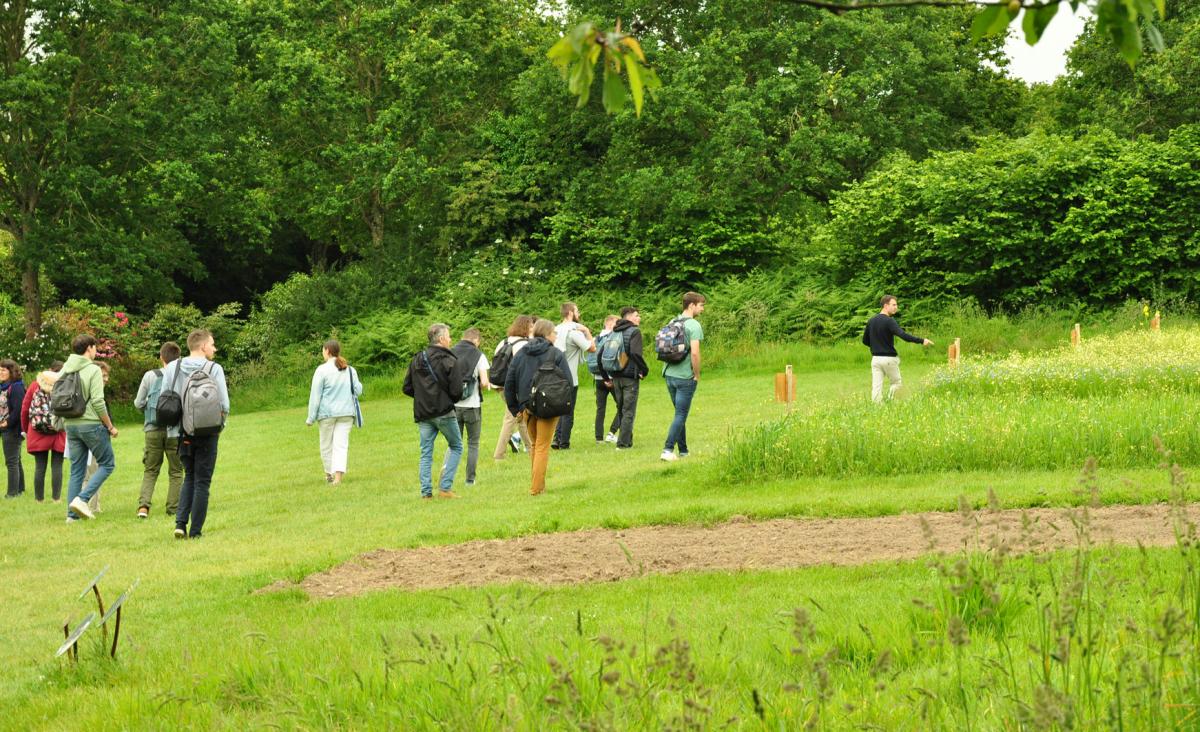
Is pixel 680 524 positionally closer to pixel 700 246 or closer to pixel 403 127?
pixel 700 246

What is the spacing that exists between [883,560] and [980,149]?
29186mm

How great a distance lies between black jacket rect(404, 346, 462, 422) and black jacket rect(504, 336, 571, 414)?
0.60 meters

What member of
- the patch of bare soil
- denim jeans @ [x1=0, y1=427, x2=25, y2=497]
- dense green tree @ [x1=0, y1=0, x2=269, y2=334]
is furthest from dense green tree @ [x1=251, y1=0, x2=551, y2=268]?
the patch of bare soil

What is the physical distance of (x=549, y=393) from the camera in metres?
13.3

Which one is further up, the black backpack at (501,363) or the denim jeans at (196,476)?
the black backpack at (501,363)

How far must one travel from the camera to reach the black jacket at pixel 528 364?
13664 mm

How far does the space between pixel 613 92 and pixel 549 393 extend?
10454 mm

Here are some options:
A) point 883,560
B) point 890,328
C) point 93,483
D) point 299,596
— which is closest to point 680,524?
point 883,560

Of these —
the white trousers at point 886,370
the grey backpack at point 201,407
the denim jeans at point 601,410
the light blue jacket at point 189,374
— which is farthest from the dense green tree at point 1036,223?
the grey backpack at point 201,407

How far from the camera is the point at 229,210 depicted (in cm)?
3781

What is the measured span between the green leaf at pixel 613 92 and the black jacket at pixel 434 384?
11.0m

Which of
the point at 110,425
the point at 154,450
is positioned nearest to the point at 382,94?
the point at 110,425

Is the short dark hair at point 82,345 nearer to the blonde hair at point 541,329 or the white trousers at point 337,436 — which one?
the white trousers at point 337,436

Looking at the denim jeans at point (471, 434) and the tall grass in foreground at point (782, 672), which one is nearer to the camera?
the tall grass in foreground at point (782, 672)
